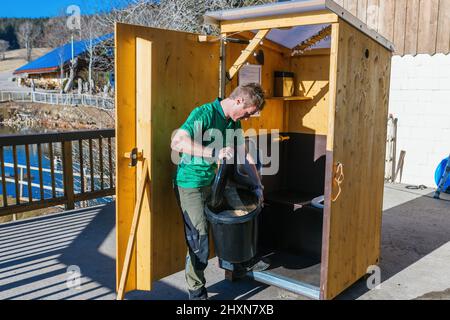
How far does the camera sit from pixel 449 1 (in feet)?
24.1

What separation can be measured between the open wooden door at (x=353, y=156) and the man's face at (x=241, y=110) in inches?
20.4

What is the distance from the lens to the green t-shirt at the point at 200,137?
9.89 ft

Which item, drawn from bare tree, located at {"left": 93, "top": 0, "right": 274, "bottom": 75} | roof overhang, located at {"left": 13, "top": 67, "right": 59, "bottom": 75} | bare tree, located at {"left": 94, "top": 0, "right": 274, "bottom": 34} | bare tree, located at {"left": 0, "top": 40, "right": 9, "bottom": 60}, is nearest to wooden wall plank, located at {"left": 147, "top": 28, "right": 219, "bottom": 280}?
bare tree, located at {"left": 93, "top": 0, "right": 274, "bottom": 75}

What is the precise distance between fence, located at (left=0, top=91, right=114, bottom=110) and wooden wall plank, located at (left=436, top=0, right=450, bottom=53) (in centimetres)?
963

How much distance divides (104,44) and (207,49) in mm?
13662

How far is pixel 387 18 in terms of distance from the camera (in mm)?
8180

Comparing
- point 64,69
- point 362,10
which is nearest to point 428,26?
point 362,10

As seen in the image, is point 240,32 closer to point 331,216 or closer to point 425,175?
point 331,216

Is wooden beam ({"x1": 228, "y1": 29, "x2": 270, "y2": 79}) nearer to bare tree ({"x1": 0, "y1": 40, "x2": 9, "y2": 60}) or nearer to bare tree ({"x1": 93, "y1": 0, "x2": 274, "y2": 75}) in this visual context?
bare tree ({"x1": 93, "y1": 0, "x2": 274, "y2": 75})

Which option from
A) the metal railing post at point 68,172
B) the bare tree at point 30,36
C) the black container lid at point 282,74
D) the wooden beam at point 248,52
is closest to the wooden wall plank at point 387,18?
the black container lid at point 282,74

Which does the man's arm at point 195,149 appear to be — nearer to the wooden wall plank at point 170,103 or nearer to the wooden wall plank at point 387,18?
the wooden wall plank at point 170,103

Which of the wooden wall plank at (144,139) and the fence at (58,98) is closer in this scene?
the wooden wall plank at (144,139)

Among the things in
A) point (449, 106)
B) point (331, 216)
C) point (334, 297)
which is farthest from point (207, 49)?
point (449, 106)

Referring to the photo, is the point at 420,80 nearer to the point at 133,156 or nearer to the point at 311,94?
the point at 311,94
